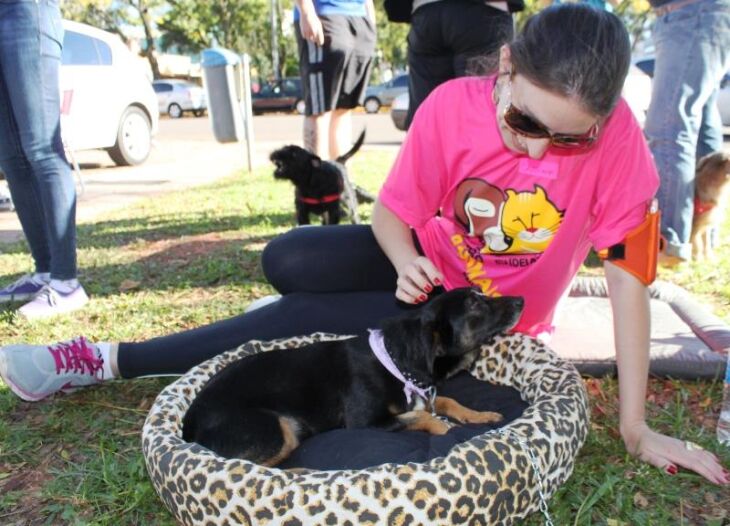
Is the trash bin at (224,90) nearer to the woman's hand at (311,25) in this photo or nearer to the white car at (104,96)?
the white car at (104,96)

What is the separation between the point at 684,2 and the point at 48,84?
3.85 metres

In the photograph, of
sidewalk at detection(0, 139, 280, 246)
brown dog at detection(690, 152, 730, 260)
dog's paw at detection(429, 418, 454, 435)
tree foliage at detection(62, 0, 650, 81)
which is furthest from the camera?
tree foliage at detection(62, 0, 650, 81)

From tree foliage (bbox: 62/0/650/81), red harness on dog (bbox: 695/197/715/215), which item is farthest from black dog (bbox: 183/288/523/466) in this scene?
tree foliage (bbox: 62/0/650/81)

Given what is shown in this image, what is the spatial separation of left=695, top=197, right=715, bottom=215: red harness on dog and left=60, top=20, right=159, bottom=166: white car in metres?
7.70

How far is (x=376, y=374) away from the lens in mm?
2678

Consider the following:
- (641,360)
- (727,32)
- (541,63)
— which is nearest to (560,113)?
(541,63)

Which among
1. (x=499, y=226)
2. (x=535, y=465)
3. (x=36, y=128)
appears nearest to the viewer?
(x=535, y=465)

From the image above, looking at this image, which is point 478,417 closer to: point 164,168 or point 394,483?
point 394,483

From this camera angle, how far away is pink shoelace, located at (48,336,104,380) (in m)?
2.85

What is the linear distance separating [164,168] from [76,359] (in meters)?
8.76

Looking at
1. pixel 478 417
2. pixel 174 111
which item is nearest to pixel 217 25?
pixel 174 111

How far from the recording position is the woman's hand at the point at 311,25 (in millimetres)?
4762

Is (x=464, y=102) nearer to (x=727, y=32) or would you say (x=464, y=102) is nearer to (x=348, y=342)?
(x=348, y=342)

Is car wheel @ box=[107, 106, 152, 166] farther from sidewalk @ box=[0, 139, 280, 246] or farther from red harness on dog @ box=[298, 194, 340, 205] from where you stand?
red harness on dog @ box=[298, 194, 340, 205]
